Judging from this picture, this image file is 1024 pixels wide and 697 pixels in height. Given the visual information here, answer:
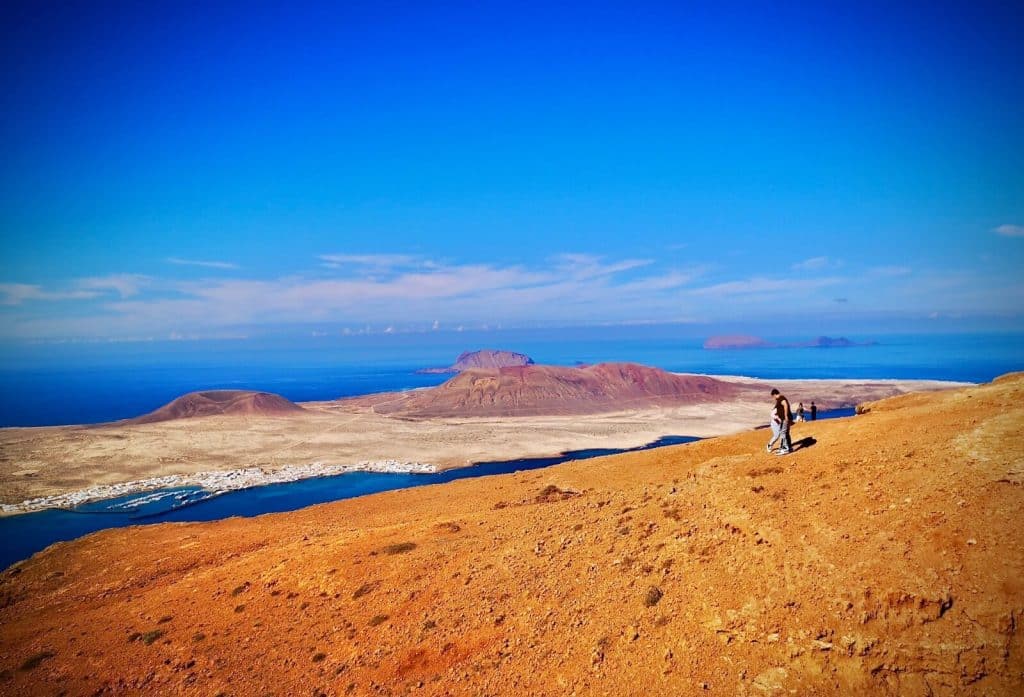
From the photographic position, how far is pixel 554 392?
4154 inches

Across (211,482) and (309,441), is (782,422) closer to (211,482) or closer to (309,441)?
(211,482)

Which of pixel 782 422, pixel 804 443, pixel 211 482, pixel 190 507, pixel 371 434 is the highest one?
pixel 782 422

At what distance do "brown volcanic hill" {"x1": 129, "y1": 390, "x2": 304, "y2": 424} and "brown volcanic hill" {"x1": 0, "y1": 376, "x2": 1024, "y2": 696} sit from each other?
79419 millimetres

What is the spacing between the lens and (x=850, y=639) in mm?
7023

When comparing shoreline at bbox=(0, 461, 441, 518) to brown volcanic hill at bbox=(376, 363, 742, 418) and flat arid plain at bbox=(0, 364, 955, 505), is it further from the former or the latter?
brown volcanic hill at bbox=(376, 363, 742, 418)

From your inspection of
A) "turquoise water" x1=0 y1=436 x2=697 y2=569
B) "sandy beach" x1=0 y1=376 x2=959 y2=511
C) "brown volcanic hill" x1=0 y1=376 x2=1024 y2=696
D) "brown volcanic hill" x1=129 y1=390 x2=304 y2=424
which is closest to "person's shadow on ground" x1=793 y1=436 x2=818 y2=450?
"brown volcanic hill" x1=0 y1=376 x2=1024 y2=696

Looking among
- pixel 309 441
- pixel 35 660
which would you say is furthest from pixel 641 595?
pixel 309 441

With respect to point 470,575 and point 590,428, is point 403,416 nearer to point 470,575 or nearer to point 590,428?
point 590,428

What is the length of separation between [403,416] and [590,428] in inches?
1384

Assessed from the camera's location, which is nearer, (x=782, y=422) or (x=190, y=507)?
(x=782, y=422)

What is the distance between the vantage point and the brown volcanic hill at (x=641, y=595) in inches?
276

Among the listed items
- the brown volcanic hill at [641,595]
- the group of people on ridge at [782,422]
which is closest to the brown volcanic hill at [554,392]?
the brown volcanic hill at [641,595]

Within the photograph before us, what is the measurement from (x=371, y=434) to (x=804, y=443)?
66364mm

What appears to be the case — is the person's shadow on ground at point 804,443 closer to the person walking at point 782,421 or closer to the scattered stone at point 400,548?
the person walking at point 782,421
